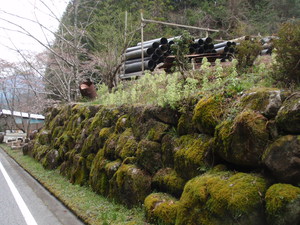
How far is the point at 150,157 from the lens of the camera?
19.4 feet

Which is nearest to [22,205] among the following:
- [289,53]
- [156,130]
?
[156,130]

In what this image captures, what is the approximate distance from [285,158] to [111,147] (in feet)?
16.1

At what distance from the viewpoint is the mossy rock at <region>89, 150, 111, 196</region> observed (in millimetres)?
7184

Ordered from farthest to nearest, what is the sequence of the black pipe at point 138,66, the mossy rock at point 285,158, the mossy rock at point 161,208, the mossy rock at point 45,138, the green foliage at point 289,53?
the mossy rock at point 45,138 → the black pipe at point 138,66 → the mossy rock at point 161,208 → the green foliage at point 289,53 → the mossy rock at point 285,158

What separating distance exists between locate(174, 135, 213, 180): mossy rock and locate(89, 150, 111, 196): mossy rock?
2.67m

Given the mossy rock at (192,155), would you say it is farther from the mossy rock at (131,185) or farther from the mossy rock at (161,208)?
the mossy rock at (131,185)

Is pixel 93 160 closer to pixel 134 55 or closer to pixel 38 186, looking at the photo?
pixel 38 186

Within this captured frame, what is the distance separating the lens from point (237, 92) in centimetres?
466

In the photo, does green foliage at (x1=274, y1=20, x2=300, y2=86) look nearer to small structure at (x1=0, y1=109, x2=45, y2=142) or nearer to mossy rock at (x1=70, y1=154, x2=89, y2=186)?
mossy rock at (x1=70, y1=154, x2=89, y2=186)

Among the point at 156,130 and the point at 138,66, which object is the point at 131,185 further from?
the point at 138,66

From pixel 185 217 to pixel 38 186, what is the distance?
7.04 m

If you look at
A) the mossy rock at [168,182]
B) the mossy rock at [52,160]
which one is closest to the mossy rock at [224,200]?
the mossy rock at [168,182]

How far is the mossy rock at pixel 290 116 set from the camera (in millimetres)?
3318

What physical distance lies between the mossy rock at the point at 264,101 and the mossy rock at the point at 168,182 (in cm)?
178
